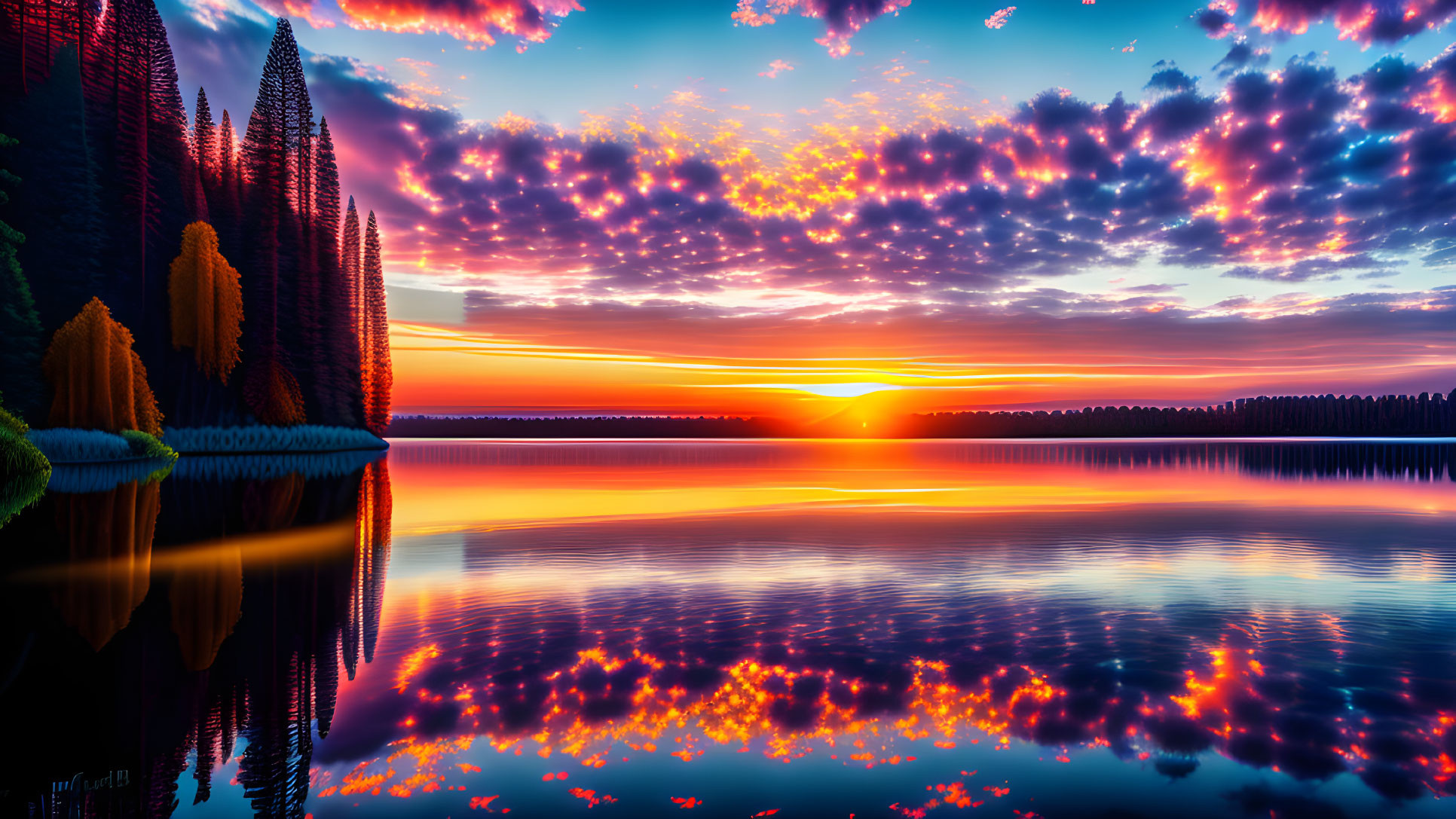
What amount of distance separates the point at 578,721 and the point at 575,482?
38.5 metres

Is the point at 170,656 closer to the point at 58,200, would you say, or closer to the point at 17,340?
the point at 17,340

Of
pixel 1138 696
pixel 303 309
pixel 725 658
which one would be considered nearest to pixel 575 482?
pixel 725 658

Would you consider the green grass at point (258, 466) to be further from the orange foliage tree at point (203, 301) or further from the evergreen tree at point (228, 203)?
the evergreen tree at point (228, 203)

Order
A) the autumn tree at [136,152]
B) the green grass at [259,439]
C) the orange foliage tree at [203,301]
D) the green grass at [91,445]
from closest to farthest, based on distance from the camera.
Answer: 1. the green grass at [91,445]
2. the autumn tree at [136,152]
3. the orange foliage tree at [203,301]
4. the green grass at [259,439]


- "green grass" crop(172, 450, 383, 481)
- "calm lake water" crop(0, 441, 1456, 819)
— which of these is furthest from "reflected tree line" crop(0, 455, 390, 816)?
"green grass" crop(172, 450, 383, 481)

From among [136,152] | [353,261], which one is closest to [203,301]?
[136,152]

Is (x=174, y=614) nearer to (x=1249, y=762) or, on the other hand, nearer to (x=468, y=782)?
(x=468, y=782)

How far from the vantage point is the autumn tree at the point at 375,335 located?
4572 inches

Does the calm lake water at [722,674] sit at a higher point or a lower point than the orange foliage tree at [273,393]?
lower

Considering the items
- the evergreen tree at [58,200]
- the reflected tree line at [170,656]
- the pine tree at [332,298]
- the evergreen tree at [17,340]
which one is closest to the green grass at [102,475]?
the evergreen tree at [17,340]

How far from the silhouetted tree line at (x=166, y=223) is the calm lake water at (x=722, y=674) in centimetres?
4832

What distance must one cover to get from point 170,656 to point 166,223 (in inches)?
3079

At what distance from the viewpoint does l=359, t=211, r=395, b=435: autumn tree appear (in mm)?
116125

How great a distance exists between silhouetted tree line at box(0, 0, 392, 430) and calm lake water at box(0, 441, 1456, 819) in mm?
48322
